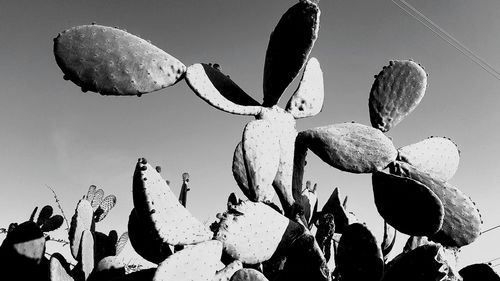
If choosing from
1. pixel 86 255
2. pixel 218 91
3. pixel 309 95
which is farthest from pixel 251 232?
pixel 309 95

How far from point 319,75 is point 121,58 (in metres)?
0.95

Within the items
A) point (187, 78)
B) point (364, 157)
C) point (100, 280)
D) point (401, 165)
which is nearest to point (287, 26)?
point (187, 78)

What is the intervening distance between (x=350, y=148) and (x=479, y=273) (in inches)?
22.4

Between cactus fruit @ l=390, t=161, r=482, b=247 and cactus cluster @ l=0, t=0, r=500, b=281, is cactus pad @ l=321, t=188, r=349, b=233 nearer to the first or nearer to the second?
cactus cluster @ l=0, t=0, r=500, b=281

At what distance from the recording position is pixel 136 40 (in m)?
1.60

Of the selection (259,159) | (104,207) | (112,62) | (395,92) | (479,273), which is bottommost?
(104,207)

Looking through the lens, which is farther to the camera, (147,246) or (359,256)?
(147,246)

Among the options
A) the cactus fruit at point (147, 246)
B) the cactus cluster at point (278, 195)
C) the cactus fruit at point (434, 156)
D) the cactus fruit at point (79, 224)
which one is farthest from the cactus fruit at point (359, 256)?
the cactus fruit at point (79, 224)

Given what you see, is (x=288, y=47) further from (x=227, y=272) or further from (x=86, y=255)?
(x=86, y=255)

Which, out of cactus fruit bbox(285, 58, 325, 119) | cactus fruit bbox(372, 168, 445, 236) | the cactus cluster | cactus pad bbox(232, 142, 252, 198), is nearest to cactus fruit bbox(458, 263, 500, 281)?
the cactus cluster

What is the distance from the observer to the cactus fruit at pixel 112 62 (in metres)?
1.47

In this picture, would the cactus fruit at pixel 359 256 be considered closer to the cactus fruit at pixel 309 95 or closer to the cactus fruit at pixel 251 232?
the cactus fruit at pixel 251 232

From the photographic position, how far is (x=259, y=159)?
4.52ft

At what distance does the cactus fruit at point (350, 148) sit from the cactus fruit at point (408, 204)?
0.26 ft
